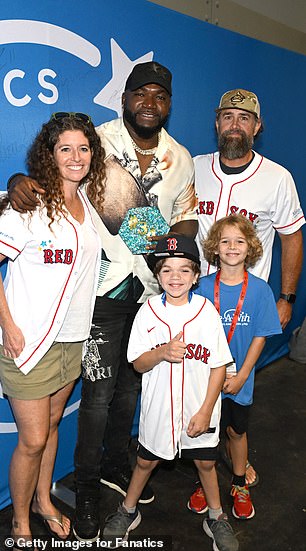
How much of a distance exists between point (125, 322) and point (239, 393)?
2.05 feet

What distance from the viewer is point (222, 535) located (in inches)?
87.7

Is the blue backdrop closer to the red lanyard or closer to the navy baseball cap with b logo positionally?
the navy baseball cap with b logo

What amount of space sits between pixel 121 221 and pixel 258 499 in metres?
1.60

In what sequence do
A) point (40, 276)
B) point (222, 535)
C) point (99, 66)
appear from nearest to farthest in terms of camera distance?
point (40, 276)
point (222, 535)
point (99, 66)

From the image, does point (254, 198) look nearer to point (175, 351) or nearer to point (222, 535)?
point (175, 351)

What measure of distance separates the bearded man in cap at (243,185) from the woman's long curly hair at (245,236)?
0.24 meters

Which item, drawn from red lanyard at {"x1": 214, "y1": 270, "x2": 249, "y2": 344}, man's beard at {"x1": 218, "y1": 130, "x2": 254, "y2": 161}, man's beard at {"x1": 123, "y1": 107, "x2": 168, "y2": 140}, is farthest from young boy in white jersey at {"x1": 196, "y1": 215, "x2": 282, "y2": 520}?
man's beard at {"x1": 123, "y1": 107, "x2": 168, "y2": 140}

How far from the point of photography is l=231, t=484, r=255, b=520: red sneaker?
245 cm

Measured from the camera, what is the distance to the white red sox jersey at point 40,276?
1797mm

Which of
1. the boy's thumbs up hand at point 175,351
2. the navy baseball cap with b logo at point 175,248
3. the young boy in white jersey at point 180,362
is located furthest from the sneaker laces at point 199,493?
the navy baseball cap with b logo at point 175,248

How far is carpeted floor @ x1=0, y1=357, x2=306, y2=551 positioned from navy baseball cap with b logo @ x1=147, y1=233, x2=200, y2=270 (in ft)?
4.17

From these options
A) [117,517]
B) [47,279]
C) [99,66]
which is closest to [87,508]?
[117,517]

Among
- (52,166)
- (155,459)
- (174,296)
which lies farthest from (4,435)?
(52,166)

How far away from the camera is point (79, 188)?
2090 mm
